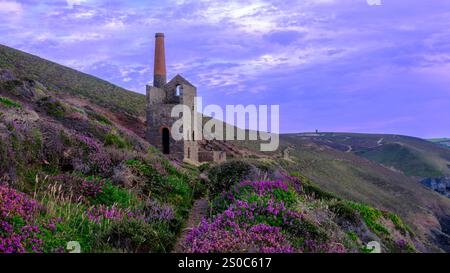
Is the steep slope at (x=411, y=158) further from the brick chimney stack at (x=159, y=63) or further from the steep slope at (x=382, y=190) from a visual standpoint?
the brick chimney stack at (x=159, y=63)

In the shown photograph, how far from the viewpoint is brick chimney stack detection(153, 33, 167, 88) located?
133ft

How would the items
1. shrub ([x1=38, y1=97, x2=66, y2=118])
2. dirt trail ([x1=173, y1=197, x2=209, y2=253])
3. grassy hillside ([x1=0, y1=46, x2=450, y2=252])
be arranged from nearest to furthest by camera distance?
grassy hillside ([x1=0, y1=46, x2=450, y2=252]) < dirt trail ([x1=173, y1=197, x2=209, y2=253]) < shrub ([x1=38, y1=97, x2=66, y2=118])

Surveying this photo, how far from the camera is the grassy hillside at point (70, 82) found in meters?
Answer: 54.4

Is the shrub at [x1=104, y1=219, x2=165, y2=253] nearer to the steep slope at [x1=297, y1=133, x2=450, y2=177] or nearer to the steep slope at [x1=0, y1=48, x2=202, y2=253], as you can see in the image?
the steep slope at [x1=0, y1=48, x2=202, y2=253]

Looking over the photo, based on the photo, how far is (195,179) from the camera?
53.3 feet

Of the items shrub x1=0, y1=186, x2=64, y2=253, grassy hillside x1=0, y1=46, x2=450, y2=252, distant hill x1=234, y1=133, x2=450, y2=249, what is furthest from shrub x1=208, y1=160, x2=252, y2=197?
distant hill x1=234, y1=133, x2=450, y2=249

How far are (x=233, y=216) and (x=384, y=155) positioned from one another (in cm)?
14244

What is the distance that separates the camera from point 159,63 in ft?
133

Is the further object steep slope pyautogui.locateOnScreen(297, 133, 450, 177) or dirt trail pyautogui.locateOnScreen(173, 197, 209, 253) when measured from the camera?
steep slope pyautogui.locateOnScreen(297, 133, 450, 177)

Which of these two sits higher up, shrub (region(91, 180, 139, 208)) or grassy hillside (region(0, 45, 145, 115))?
grassy hillside (region(0, 45, 145, 115))

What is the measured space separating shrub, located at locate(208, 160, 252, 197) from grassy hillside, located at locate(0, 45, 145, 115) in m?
41.7

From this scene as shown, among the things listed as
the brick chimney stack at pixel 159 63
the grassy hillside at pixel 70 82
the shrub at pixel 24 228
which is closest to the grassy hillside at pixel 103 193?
the shrub at pixel 24 228

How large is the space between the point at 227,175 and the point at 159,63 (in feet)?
94.8
